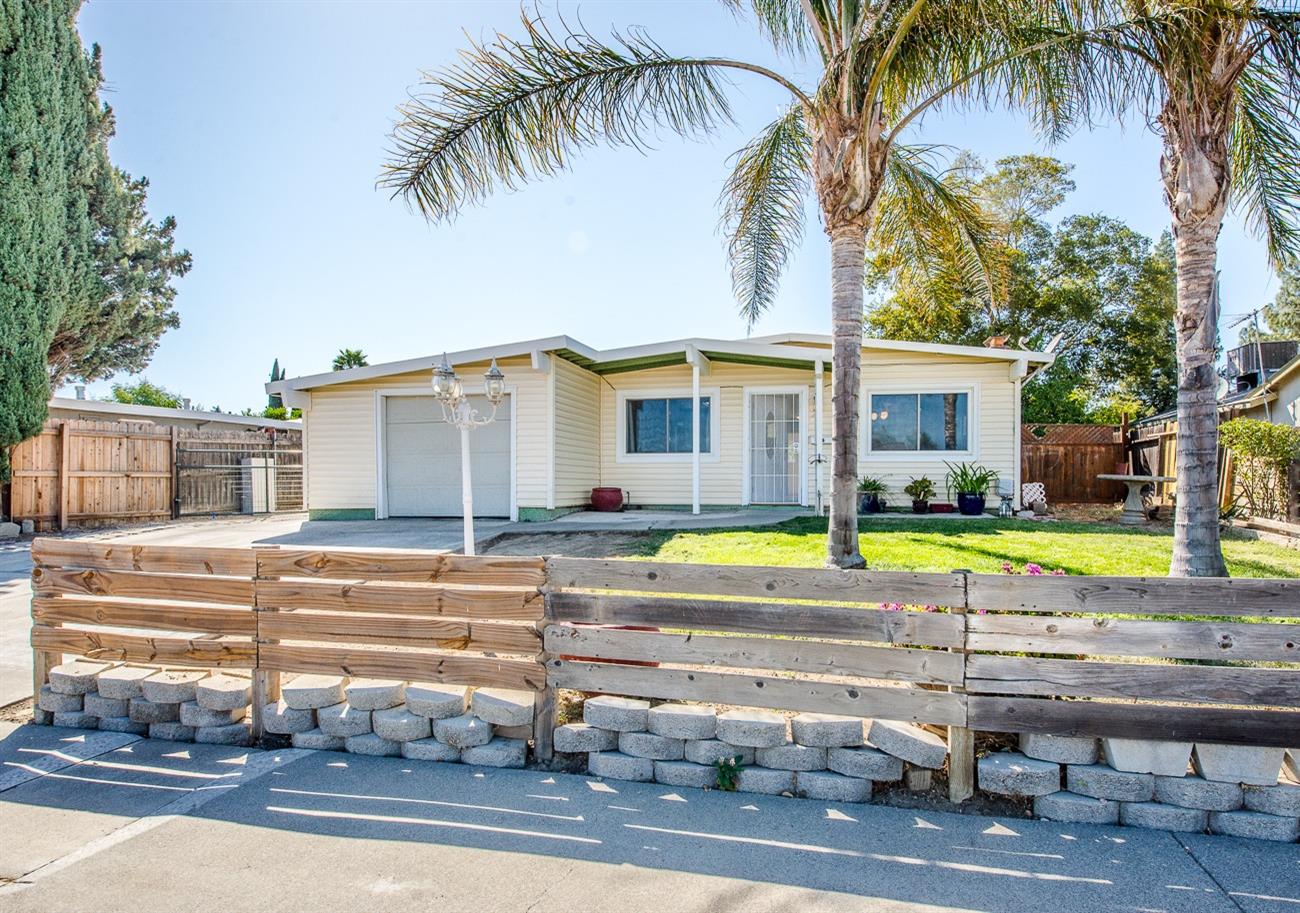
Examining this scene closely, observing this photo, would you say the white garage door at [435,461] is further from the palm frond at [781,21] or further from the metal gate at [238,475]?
the palm frond at [781,21]

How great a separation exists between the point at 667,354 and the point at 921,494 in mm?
4680

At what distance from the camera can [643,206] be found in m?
10.3

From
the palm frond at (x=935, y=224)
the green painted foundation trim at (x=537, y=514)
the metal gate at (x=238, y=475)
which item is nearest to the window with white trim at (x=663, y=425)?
the green painted foundation trim at (x=537, y=514)

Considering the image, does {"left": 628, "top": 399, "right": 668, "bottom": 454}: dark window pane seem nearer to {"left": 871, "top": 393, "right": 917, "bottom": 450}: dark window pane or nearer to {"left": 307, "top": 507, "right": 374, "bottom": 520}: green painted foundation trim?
{"left": 871, "top": 393, "right": 917, "bottom": 450}: dark window pane

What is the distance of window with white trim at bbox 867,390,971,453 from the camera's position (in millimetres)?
11398

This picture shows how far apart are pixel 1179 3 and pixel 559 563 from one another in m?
4.98

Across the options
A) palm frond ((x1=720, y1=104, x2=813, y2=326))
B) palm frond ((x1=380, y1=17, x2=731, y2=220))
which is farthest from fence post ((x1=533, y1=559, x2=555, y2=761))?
palm frond ((x1=720, y1=104, x2=813, y2=326))

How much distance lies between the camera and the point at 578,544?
8.66 metres

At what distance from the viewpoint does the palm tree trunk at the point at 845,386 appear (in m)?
5.55

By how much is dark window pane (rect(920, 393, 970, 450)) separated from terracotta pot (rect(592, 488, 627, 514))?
5165 millimetres

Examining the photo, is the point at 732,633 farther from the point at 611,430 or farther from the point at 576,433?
the point at 611,430

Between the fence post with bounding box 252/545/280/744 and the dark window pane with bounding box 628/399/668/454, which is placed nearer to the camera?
the fence post with bounding box 252/545/280/744

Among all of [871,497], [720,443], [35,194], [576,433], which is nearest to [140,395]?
[35,194]

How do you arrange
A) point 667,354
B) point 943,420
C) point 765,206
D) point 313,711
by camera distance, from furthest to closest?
1. point 943,420
2. point 667,354
3. point 765,206
4. point 313,711
